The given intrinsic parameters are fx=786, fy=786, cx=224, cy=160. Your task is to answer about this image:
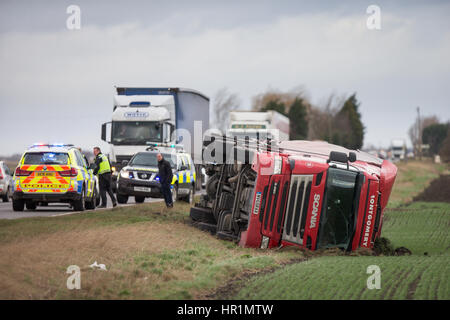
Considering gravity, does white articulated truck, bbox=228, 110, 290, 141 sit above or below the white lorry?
above

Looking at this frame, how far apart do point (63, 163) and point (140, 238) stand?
301 inches

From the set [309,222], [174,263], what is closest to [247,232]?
[309,222]

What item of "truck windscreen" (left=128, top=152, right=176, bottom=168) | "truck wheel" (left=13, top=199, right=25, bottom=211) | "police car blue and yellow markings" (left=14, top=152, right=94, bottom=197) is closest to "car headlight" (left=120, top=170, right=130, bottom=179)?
"truck windscreen" (left=128, top=152, right=176, bottom=168)

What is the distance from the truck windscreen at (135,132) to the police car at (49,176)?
32.6 feet

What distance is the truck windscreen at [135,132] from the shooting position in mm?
31250

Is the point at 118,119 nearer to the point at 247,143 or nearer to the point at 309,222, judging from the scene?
the point at 247,143

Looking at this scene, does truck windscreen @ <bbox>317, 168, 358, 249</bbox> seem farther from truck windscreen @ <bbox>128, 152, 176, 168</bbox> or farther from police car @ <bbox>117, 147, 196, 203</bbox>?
truck windscreen @ <bbox>128, 152, 176, 168</bbox>

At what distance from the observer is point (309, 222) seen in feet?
41.7

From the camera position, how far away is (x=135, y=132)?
3150 centimetres

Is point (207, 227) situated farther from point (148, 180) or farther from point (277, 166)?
point (148, 180)

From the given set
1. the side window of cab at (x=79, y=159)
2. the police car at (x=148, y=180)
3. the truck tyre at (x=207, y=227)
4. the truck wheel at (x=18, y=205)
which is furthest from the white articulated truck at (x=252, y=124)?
the truck tyre at (x=207, y=227)

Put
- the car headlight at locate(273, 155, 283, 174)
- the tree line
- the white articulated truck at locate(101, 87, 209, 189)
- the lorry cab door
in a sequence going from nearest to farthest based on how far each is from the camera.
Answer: the car headlight at locate(273, 155, 283, 174) < the lorry cab door < the white articulated truck at locate(101, 87, 209, 189) < the tree line

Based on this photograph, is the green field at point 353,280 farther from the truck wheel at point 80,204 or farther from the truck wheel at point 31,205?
the truck wheel at point 31,205

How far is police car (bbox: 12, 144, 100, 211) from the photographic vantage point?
811 inches
